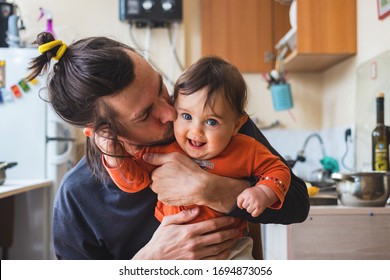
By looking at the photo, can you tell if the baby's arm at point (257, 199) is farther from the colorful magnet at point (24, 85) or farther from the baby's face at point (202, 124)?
the colorful magnet at point (24, 85)

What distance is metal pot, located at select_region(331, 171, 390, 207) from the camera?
1309mm

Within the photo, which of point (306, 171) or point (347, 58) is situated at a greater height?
point (347, 58)

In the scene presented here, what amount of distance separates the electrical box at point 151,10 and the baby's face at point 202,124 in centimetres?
172

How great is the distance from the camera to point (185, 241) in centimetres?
88

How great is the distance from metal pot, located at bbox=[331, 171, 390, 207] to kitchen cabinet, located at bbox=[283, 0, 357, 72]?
823 millimetres

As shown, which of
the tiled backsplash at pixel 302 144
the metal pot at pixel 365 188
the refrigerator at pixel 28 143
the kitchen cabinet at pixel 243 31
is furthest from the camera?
the kitchen cabinet at pixel 243 31

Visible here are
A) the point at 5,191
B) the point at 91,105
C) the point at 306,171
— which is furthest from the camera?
the point at 306,171

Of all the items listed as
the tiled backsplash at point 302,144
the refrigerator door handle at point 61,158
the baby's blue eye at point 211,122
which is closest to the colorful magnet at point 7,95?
the refrigerator door handle at point 61,158

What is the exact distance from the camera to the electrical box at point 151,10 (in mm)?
2473

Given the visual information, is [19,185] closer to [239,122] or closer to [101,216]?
[101,216]

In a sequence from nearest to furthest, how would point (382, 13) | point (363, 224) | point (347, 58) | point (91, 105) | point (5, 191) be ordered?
point (91, 105) < point (363, 224) < point (5, 191) < point (382, 13) < point (347, 58)

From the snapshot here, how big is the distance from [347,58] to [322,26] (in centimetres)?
22
